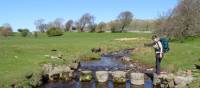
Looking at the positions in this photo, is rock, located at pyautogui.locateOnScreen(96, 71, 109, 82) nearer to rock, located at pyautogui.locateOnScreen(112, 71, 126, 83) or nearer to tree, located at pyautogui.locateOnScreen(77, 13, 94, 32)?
rock, located at pyautogui.locateOnScreen(112, 71, 126, 83)

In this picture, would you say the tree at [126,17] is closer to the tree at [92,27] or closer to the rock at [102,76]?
the tree at [92,27]

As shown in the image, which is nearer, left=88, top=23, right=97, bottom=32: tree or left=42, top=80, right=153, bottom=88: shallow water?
left=42, top=80, right=153, bottom=88: shallow water

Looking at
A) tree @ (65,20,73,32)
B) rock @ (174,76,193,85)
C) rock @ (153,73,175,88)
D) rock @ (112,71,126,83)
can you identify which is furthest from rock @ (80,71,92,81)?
tree @ (65,20,73,32)

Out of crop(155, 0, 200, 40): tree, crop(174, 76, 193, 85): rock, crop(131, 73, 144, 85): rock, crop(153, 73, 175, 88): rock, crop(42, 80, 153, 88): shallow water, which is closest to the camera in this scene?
crop(174, 76, 193, 85): rock

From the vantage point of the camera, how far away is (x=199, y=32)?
75.0 m

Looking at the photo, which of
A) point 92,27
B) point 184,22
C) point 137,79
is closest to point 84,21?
point 92,27

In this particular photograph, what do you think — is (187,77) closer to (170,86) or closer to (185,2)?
(170,86)

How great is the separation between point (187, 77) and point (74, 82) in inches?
369

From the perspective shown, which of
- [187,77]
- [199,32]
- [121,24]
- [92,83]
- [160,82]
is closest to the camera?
[187,77]

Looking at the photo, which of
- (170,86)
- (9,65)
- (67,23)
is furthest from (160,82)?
(67,23)

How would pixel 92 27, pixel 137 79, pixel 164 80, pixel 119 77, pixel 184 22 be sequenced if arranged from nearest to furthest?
pixel 164 80
pixel 137 79
pixel 119 77
pixel 184 22
pixel 92 27

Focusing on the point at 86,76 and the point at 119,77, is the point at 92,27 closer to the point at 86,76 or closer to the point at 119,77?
the point at 86,76

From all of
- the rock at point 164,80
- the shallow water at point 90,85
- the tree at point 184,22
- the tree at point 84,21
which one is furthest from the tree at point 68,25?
the rock at point 164,80

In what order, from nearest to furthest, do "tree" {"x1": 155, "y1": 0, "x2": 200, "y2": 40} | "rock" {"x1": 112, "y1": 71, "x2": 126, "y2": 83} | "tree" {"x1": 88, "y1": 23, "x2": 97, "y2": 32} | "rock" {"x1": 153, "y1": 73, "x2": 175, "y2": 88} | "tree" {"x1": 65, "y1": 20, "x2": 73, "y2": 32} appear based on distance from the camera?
"rock" {"x1": 153, "y1": 73, "x2": 175, "y2": 88}, "rock" {"x1": 112, "y1": 71, "x2": 126, "y2": 83}, "tree" {"x1": 155, "y1": 0, "x2": 200, "y2": 40}, "tree" {"x1": 88, "y1": 23, "x2": 97, "y2": 32}, "tree" {"x1": 65, "y1": 20, "x2": 73, "y2": 32}
